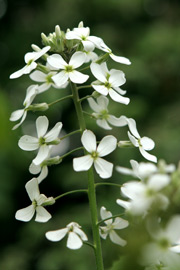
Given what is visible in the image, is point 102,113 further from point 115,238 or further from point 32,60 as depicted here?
point 115,238

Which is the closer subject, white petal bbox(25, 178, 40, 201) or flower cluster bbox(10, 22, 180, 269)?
flower cluster bbox(10, 22, 180, 269)

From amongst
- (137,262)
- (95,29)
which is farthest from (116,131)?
(137,262)

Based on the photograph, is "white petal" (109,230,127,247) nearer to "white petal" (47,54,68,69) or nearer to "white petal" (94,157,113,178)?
"white petal" (94,157,113,178)

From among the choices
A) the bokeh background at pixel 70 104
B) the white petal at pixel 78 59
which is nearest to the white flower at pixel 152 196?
the white petal at pixel 78 59

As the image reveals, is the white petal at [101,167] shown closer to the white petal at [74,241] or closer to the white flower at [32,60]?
the white petal at [74,241]

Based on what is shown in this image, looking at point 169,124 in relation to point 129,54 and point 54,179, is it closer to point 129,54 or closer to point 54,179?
point 129,54

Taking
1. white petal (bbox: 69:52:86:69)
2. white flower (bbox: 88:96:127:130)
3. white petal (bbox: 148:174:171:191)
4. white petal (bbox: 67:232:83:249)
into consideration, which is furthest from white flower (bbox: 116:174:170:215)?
white flower (bbox: 88:96:127:130)
